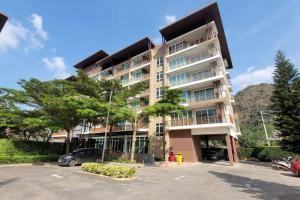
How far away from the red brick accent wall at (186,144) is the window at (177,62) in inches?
416

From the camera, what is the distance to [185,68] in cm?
2858

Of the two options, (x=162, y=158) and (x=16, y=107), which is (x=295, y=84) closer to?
(x=162, y=158)

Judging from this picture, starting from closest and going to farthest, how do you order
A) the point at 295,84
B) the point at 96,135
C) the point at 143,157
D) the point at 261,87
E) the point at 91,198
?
the point at 91,198 → the point at 143,157 → the point at 295,84 → the point at 96,135 → the point at 261,87

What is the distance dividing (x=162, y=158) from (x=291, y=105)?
61.6 ft

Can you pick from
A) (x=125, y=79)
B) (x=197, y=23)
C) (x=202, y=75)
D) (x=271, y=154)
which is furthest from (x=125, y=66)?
(x=271, y=154)

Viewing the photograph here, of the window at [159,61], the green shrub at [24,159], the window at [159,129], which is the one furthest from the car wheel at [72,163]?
the window at [159,61]

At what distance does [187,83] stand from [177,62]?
481 cm

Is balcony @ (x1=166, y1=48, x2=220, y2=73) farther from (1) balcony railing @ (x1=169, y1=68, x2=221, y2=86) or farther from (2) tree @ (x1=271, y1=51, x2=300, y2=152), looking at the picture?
(2) tree @ (x1=271, y1=51, x2=300, y2=152)

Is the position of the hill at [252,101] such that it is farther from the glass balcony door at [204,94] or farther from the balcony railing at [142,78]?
the glass balcony door at [204,94]

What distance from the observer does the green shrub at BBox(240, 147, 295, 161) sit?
27648mm

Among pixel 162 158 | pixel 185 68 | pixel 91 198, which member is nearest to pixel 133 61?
pixel 185 68

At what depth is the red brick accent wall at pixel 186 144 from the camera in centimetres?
2517

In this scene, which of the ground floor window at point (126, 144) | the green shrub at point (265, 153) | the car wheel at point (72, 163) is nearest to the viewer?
the car wheel at point (72, 163)

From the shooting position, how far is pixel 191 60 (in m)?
29.7
